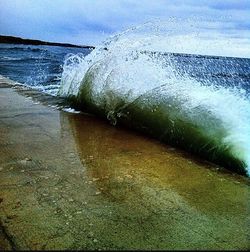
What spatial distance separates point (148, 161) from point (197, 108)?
953 millimetres

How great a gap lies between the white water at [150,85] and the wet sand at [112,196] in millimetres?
526

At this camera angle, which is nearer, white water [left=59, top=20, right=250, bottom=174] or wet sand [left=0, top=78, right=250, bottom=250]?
wet sand [left=0, top=78, right=250, bottom=250]

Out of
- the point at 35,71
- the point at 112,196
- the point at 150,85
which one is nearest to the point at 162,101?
the point at 150,85

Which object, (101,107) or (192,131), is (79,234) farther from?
(101,107)

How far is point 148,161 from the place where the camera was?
9.23 feet

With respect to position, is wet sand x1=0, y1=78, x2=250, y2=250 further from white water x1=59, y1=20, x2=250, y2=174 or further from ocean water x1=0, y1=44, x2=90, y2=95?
ocean water x1=0, y1=44, x2=90, y2=95

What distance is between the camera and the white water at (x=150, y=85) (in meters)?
3.14

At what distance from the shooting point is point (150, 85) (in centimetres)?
431

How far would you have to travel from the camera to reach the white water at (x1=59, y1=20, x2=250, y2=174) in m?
3.14

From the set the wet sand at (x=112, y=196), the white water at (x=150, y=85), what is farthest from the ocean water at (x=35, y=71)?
the wet sand at (x=112, y=196)

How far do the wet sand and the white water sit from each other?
526 millimetres

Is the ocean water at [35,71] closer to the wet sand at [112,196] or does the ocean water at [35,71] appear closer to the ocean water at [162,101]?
the ocean water at [162,101]

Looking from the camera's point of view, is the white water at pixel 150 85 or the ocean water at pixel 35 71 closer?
the white water at pixel 150 85

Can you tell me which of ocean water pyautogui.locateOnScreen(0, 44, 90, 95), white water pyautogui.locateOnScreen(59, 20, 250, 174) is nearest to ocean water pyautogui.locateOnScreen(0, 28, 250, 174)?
white water pyautogui.locateOnScreen(59, 20, 250, 174)
